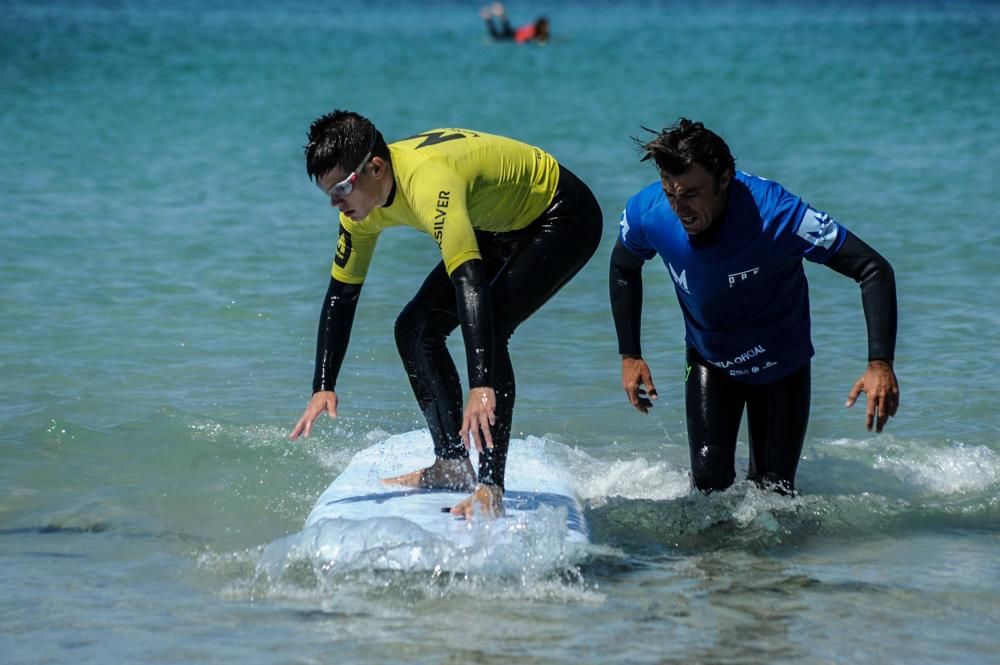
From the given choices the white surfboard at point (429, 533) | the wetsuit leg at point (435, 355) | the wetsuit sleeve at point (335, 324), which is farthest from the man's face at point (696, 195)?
the wetsuit sleeve at point (335, 324)

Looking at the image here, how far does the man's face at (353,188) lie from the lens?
4.69 m

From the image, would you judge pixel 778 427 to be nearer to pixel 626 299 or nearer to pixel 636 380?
pixel 636 380

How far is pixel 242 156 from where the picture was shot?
18.2 metres

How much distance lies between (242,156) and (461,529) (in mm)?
14043

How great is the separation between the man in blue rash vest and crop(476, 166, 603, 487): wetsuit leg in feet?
0.56

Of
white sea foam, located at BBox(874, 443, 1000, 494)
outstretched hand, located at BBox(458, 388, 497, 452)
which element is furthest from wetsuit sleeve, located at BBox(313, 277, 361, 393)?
white sea foam, located at BBox(874, 443, 1000, 494)

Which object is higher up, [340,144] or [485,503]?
[340,144]

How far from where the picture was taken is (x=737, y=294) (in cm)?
499

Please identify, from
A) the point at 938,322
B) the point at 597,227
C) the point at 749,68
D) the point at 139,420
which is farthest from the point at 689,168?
the point at 749,68

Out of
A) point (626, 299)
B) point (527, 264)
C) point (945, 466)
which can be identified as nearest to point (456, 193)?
point (527, 264)

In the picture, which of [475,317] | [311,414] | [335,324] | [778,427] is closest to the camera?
[475,317]

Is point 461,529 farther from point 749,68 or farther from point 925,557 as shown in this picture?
point 749,68

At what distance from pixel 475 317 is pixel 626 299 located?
954mm

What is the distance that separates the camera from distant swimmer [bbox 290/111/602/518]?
4574mm
